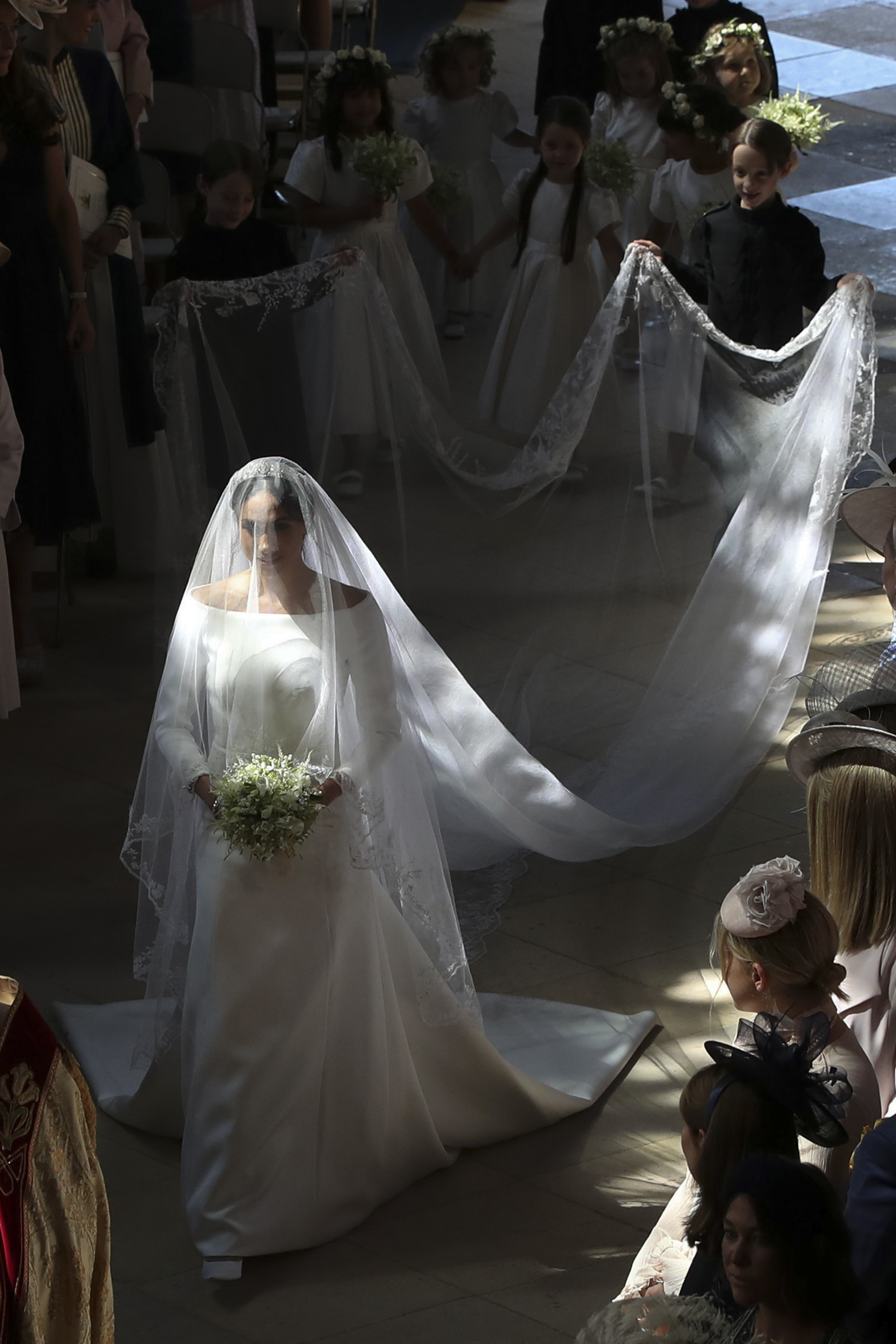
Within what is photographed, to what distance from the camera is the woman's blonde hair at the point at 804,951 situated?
324 centimetres

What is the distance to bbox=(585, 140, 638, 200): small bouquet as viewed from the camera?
26.3 ft

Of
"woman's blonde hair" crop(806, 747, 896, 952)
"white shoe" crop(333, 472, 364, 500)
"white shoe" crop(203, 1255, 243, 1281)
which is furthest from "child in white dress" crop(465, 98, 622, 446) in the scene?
"woman's blonde hair" crop(806, 747, 896, 952)

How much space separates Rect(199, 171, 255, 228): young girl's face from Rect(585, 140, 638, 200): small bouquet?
1793 millimetres

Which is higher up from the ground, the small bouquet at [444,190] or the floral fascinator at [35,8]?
the floral fascinator at [35,8]

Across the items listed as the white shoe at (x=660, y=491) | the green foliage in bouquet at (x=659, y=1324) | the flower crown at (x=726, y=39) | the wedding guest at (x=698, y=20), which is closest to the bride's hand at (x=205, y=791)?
the green foliage in bouquet at (x=659, y=1324)

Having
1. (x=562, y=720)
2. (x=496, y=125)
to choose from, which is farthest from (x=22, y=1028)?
(x=496, y=125)

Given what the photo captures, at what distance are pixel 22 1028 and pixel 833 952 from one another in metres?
1.44

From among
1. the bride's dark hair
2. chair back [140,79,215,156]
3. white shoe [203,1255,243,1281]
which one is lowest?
white shoe [203,1255,243,1281]

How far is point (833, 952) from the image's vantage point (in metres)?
3.28

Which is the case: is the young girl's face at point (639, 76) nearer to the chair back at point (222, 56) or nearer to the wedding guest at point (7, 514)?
the chair back at point (222, 56)

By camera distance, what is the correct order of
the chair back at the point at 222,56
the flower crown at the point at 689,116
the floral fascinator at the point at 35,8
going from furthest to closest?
the chair back at the point at 222,56, the flower crown at the point at 689,116, the floral fascinator at the point at 35,8

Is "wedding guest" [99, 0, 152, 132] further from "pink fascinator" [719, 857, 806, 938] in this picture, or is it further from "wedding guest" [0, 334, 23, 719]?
"pink fascinator" [719, 857, 806, 938]

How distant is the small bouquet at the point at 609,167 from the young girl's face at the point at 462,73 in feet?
5.40

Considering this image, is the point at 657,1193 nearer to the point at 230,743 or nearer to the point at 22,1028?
the point at 230,743
